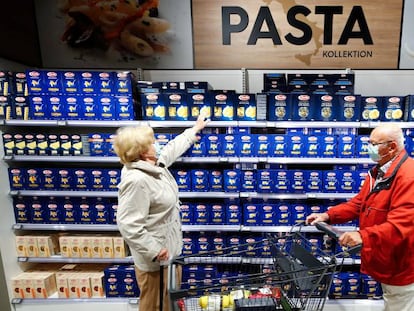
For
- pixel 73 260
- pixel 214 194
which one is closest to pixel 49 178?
pixel 73 260

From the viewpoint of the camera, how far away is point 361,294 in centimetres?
272

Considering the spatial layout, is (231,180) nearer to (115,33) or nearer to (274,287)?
(274,287)

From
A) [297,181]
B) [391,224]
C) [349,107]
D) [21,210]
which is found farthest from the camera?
[21,210]

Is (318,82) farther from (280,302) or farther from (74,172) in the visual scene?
(74,172)

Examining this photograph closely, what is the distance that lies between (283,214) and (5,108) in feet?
9.27

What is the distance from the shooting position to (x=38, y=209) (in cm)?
276

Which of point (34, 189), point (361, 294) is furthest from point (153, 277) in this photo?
point (361, 294)

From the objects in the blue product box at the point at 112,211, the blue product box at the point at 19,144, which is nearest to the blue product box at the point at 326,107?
the blue product box at the point at 112,211

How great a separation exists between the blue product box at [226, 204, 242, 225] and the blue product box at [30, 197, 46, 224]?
72.4 inches

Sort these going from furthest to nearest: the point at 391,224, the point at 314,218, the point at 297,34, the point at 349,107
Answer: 1. the point at 297,34
2. the point at 349,107
3. the point at 314,218
4. the point at 391,224

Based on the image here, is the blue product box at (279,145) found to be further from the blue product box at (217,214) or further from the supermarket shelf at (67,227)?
the supermarket shelf at (67,227)

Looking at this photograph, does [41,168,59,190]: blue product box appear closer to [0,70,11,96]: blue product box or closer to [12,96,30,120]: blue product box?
[12,96,30,120]: blue product box

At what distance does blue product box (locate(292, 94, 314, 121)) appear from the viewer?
2.47 meters

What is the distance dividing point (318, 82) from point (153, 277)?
87.4 inches
